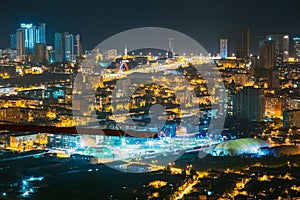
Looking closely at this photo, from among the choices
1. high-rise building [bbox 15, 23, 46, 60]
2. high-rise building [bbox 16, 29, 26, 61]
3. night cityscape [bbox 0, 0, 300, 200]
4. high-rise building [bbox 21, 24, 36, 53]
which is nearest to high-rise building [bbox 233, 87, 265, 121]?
night cityscape [bbox 0, 0, 300, 200]

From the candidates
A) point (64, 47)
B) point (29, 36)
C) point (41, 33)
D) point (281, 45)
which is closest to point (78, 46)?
point (64, 47)

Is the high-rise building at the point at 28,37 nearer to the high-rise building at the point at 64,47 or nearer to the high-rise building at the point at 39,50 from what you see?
the high-rise building at the point at 39,50

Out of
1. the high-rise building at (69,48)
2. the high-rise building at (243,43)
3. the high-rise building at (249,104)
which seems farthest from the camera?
the high-rise building at (69,48)

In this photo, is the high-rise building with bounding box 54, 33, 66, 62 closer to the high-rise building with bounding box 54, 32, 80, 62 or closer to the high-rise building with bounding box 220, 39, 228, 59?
the high-rise building with bounding box 54, 32, 80, 62

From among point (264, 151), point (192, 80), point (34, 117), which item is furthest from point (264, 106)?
point (34, 117)

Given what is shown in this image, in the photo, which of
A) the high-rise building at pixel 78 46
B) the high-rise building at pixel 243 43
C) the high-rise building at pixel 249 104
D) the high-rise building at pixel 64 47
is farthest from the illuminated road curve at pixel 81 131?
the high-rise building at pixel 64 47
